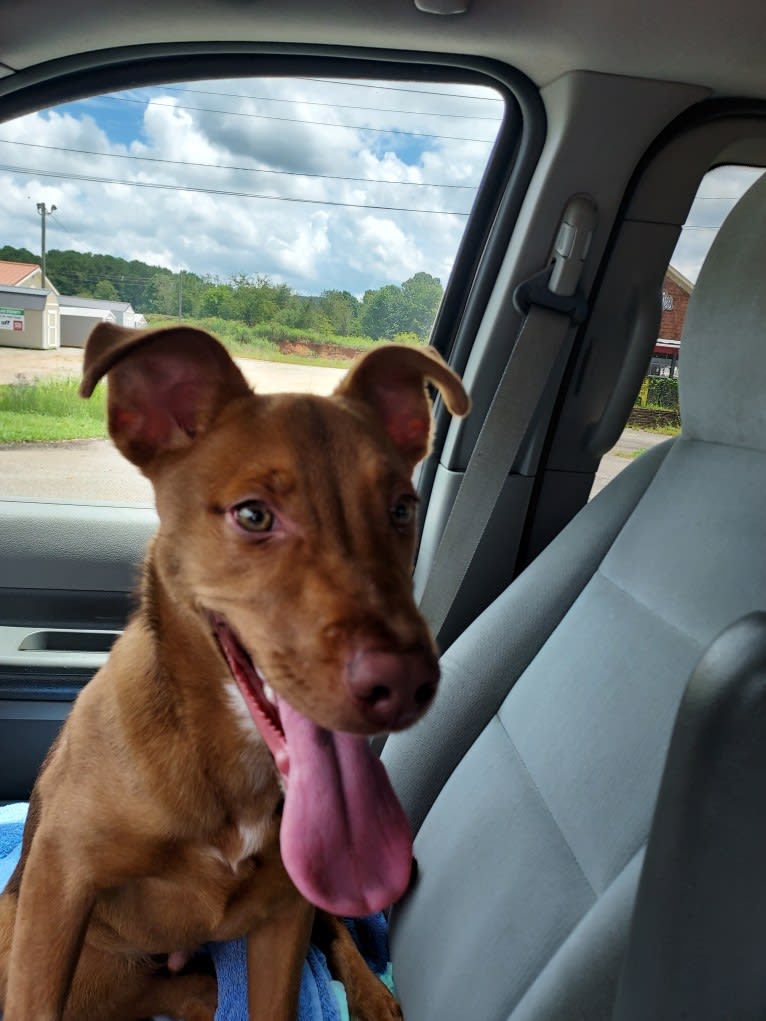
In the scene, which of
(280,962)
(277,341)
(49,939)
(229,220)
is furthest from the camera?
(277,341)

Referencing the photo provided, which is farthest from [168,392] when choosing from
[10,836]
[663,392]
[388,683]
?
[663,392]

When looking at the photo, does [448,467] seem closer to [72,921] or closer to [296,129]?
[296,129]

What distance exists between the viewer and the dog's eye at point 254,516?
63.9 inches

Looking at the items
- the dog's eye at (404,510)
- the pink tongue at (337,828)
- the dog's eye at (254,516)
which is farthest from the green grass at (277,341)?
the pink tongue at (337,828)

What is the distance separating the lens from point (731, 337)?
7.00ft

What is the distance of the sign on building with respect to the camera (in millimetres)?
2785

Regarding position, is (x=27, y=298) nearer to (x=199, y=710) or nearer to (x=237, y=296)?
(x=237, y=296)

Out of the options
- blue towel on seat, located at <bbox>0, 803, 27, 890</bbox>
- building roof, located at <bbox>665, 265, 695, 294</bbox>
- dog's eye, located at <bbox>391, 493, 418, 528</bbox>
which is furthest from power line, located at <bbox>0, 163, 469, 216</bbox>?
blue towel on seat, located at <bbox>0, 803, 27, 890</bbox>

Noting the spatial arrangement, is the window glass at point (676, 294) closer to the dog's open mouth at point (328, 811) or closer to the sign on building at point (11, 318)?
the dog's open mouth at point (328, 811)

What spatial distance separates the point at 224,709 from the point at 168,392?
2.14 feet

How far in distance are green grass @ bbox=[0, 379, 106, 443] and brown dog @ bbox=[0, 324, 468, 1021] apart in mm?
1091

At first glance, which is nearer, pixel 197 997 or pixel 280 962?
pixel 280 962

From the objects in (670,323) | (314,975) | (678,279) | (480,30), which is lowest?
(314,975)

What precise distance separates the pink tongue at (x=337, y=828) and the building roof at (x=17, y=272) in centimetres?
178
